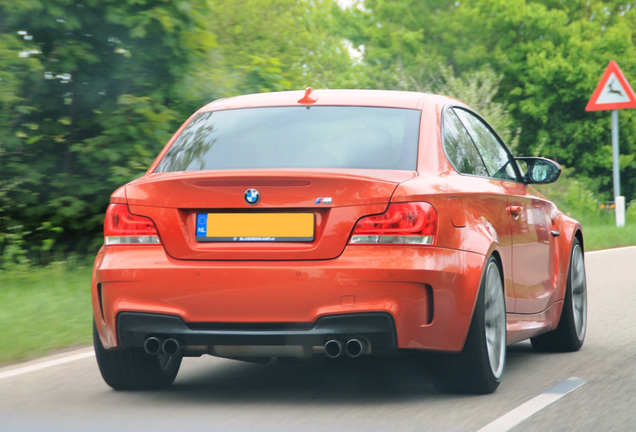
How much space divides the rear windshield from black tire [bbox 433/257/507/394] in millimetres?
777

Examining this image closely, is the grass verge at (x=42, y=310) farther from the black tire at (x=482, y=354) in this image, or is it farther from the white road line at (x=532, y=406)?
the white road line at (x=532, y=406)

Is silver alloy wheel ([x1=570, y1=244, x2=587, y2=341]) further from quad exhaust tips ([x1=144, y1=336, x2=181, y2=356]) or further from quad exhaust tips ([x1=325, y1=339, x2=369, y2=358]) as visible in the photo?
quad exhaust tips ([x1=144, y1=336, x2=181, y2=356])

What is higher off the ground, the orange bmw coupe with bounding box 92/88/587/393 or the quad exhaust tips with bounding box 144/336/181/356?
the orange bmw coupe with bounding box 92/88/587/393

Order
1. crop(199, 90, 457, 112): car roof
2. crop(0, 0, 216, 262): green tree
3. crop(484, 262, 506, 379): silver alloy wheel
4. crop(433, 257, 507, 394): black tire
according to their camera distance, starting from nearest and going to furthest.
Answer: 1. crop(433, 257, 507, 394): black tire
2. crop(484, 262, 506, 379): silver alloy wheel
3. crop(199, 90, 457, 112): car roof
4. crop(0, 0, 216, 262): green tree

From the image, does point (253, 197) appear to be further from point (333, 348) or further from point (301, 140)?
point (333, 348)

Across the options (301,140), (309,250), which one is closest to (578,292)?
(301,140)

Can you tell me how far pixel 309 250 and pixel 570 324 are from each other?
3014 mm

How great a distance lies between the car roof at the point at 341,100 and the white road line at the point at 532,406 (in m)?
1.61

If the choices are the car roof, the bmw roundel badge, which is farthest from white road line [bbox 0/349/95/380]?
the bmw roundel badge

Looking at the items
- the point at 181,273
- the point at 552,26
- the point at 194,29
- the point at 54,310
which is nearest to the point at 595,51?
the point at 552,26

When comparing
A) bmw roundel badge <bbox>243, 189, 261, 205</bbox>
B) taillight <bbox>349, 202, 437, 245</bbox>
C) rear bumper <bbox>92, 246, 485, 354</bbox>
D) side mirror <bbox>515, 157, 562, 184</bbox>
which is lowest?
rear bumper <bbox>92, 246, 485, 354</bbox>

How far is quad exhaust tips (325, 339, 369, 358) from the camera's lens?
502cm

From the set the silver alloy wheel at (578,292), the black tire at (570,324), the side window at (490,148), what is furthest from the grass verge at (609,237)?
the side window at (490,148)

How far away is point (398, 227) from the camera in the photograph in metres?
5.02
